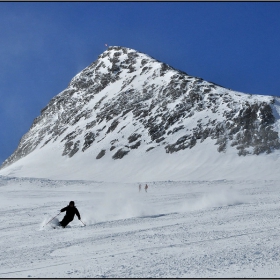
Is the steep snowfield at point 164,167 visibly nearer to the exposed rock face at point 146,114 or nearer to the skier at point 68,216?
the exposed rock face at point 146,114

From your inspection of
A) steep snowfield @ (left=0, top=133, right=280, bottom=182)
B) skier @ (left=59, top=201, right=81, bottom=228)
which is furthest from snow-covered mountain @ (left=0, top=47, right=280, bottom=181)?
skier @ (left=59, top=201, right=81, bottom=228)

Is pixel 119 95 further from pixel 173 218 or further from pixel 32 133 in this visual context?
pixel 173 218

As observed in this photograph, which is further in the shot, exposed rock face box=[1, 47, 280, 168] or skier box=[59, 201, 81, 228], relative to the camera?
exposed rock face box=[1, 47, 280, 168]

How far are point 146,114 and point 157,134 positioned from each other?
12794 mm

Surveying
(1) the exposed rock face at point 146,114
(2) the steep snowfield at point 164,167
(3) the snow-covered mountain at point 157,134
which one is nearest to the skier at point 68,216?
(2) the steep snowfield at point 164,167

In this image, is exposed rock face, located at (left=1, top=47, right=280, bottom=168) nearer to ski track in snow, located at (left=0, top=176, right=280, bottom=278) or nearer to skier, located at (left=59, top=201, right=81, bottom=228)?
ski track in snow, located at (left=0, top=176, right=280, bottom=278)

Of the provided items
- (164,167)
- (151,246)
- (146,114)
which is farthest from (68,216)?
(146,114)

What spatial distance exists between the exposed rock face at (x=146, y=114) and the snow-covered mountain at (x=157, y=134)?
10.2 inches

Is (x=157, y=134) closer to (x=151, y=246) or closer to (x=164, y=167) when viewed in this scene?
(x=164, y=167)

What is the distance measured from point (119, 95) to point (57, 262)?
405 ft

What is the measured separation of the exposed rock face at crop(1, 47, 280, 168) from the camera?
91000 millimetres

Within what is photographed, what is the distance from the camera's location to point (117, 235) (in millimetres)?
13023

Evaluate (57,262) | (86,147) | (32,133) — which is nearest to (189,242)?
(57,262)

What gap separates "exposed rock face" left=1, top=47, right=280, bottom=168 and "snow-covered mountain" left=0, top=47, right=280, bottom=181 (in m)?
0.26
